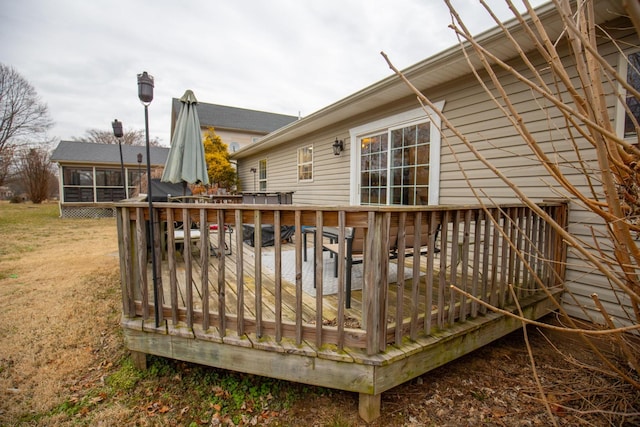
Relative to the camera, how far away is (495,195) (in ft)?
12.0

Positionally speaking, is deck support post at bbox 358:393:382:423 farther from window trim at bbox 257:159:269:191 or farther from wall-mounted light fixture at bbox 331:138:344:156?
window trim at bbox 257:159:269:191

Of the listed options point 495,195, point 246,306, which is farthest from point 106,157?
point 495,195

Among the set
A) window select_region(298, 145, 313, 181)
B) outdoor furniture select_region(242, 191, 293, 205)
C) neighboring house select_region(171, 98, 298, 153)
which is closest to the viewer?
outdoor furniture select_region(242, 191, 293, 205)

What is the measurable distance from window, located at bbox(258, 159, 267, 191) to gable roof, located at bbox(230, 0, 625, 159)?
4.57m

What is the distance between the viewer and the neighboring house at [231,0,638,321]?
2.80m

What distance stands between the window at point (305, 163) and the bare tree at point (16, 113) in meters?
21.4

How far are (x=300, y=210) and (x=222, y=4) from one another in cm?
819

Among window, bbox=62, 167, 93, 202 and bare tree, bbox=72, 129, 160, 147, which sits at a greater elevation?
bare tree, bbox=72, 129, 160, 147

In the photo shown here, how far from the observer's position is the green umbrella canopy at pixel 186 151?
186 inches

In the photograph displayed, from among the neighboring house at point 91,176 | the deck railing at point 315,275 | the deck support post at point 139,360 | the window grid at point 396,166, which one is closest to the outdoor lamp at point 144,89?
the deck railing at point 315,275

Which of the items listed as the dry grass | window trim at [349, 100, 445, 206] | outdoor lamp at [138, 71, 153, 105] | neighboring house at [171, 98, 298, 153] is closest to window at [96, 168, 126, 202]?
neighboring house at [171, 98, 298, 153]

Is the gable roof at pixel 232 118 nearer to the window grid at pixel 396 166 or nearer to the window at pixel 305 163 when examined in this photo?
the window at pixel 305 163

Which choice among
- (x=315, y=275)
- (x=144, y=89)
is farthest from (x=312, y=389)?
(x=144, y=89)

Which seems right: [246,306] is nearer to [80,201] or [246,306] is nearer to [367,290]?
[367,290]
